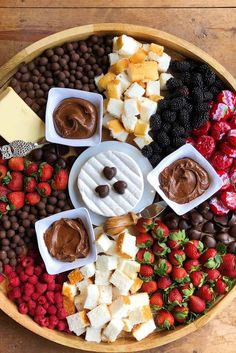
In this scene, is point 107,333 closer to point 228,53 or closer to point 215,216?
point 215,216

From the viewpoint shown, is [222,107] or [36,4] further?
[36,4]

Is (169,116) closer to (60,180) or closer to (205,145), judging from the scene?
(205,145)

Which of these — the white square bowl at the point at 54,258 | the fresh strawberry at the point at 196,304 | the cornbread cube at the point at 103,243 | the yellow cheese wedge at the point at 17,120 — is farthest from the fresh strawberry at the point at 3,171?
the fresh strawberry at the point at 196,304

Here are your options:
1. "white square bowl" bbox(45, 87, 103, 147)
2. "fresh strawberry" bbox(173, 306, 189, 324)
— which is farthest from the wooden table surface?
"fresh strawberry" bbox(173, 306, 189, 324)

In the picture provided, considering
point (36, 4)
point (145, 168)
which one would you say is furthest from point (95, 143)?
point (36, 4)

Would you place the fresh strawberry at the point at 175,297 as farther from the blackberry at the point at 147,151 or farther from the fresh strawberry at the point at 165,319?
the blackberry at the point at 147,151

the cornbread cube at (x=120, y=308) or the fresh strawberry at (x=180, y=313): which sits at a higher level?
the cornbread cube at (x=120, y=308)
